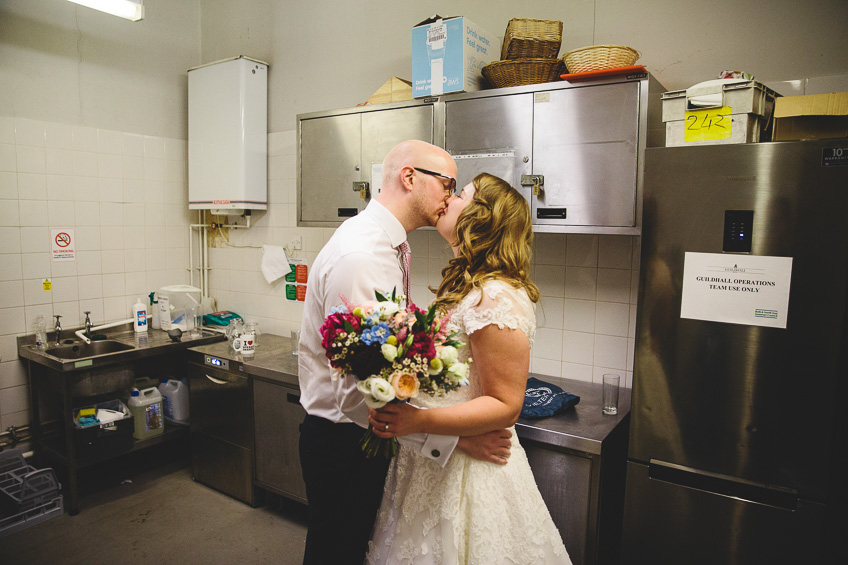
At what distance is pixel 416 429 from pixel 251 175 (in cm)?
285

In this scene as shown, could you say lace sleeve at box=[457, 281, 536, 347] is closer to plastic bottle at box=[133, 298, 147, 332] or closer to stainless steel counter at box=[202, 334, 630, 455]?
stainless steel counter at box=[202, 334, 630, 455]

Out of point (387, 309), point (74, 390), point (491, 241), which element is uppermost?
point (491, 241)

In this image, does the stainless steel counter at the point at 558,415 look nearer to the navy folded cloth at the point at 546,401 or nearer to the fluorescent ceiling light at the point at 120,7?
the navy folded cloth at the point at 546,401

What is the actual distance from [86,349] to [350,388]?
2.80m

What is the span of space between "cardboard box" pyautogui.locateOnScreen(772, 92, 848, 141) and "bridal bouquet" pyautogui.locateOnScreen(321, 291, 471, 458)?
141 cm

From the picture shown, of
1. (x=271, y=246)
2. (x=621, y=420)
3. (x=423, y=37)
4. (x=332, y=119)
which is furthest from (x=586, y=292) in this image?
(x=271, y=246)

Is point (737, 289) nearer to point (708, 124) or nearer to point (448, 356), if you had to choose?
point (708, 124)

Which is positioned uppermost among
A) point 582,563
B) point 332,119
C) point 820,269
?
point 332,119

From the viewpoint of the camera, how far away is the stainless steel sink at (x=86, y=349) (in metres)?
3.50

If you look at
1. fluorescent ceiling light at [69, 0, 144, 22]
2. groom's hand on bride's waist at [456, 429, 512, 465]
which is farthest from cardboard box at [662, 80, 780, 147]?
fluorescent ceiling light at [69, 0, 144, 22]

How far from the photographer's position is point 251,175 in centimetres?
385

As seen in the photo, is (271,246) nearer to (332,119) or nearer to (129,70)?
(332,119)

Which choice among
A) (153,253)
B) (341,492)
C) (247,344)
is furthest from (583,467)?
(153,253)

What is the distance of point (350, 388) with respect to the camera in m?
1.66
